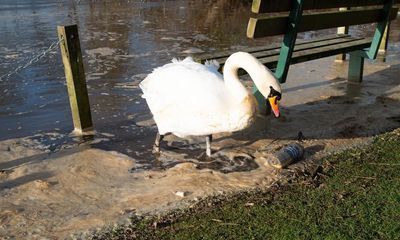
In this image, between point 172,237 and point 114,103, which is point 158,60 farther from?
point 172,237

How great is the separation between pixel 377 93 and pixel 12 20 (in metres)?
12.1

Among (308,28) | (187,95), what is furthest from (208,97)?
(308,28)

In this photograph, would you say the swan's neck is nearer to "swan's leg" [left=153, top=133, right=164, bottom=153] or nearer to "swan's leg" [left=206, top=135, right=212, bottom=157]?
"swan's leg" [left=206, top=135, right=212, bottom=157]

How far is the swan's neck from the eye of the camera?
4707 millimetres

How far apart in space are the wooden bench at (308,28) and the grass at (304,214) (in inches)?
75.1

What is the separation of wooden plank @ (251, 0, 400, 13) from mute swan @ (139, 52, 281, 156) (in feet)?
2.33

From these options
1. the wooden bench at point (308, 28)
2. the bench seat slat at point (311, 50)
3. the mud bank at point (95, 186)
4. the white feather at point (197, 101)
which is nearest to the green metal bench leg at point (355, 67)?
the wooden bench at point (308, 28)

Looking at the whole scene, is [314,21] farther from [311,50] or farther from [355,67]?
[355,67]

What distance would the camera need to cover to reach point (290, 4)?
595 centimetres

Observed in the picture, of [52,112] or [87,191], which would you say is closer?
[87,191]

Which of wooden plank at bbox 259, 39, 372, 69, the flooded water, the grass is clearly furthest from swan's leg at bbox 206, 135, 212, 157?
wooden plank at bbox 259, 39, 372, 69

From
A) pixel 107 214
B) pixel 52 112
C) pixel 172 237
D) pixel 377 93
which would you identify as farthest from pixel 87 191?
pixel 377 93

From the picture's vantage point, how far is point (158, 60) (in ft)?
33.8

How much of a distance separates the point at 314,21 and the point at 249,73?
6.60 ft
